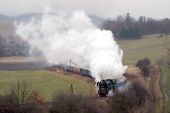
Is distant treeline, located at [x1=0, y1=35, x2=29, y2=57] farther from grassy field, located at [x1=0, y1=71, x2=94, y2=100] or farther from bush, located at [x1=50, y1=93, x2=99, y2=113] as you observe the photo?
bush, located at [x1=50, y1=93, x2=99, y2=113]

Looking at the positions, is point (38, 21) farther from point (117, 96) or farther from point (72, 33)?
point (117, 96)

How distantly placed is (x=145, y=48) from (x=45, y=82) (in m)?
79.2

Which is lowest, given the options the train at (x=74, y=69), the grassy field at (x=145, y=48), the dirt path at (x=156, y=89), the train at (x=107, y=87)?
the dirt path at (x=156, y=89)

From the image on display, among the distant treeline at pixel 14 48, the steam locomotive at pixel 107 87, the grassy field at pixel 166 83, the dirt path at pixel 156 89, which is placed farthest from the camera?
the distant treeline at pixel 14 48

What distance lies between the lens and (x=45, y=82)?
9350 centimetres

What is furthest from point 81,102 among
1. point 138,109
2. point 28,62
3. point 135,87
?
point 28,62

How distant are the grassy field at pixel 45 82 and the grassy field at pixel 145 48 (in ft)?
129

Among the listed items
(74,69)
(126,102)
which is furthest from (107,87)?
(74,69)

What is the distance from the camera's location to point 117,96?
68562 millimetres

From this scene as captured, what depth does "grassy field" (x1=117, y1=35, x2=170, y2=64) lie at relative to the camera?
146m

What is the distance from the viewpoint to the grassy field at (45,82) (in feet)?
273

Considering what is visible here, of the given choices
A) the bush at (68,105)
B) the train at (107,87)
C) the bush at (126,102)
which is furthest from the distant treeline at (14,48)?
the bush at (68,105)

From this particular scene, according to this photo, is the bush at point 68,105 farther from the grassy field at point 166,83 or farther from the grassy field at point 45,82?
the grassy field at point 166,83

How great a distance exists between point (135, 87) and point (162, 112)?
10171 millimetres
